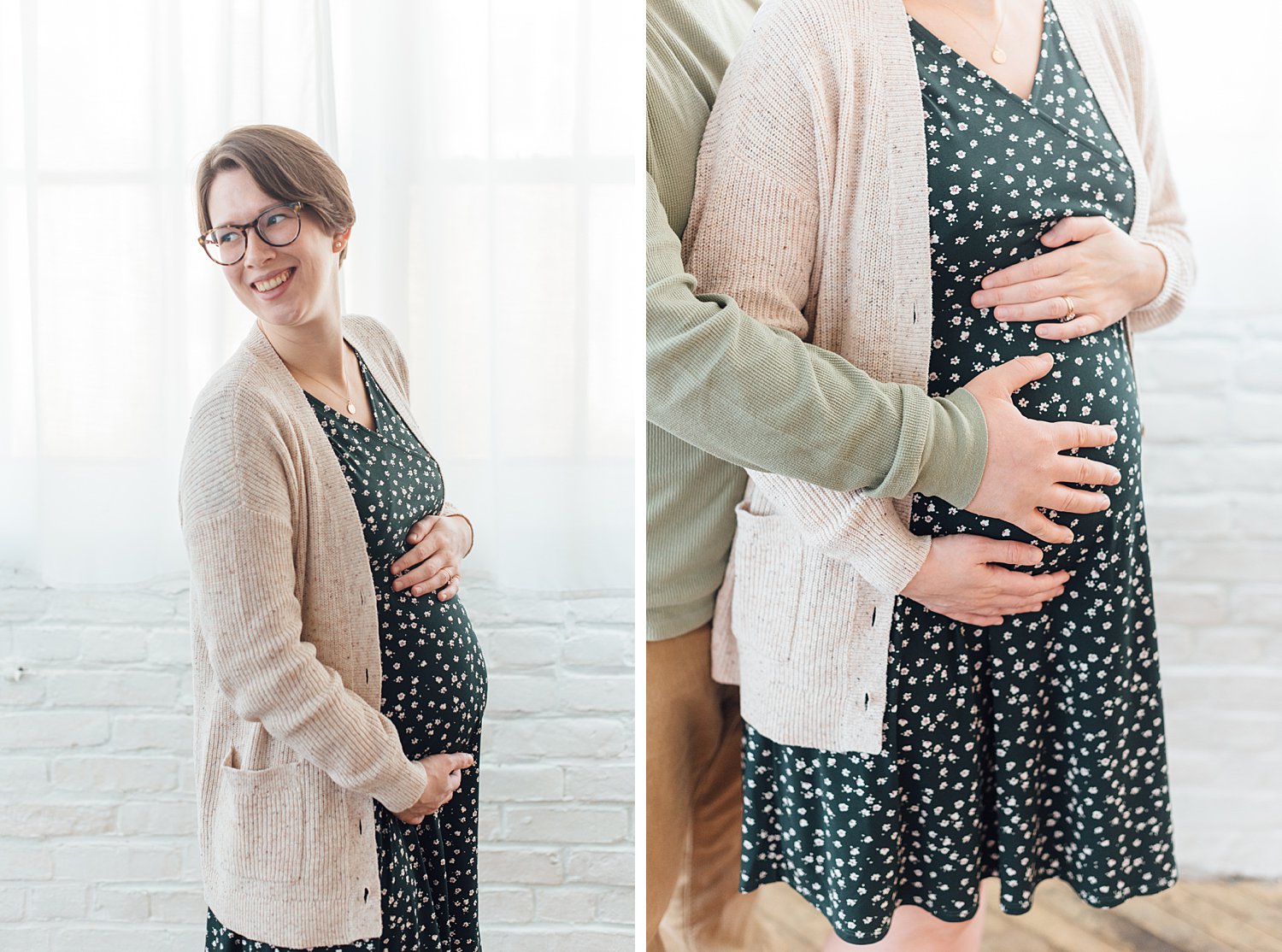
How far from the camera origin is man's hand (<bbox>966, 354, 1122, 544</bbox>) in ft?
1.96

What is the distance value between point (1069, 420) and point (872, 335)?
0.51 feet

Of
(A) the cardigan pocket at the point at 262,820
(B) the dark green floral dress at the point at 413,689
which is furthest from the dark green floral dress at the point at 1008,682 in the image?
(A) the cardigan pocket at the point at 262,820

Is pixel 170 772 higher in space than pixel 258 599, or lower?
lower

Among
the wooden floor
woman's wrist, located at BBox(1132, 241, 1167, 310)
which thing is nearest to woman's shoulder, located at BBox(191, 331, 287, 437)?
woman's wrist, located at BBox(1132, 241, 1167, 310)

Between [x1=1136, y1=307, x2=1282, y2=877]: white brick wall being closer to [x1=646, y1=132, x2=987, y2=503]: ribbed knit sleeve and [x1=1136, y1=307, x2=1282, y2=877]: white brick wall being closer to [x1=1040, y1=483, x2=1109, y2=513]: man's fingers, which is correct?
[x1=1040, y1=483, x2=1109, y2=513]: man's fingers

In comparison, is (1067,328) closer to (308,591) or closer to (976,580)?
(976,580)

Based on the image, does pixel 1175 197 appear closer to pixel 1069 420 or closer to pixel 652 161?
pixel 1069 420

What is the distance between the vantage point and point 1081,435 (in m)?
0.62

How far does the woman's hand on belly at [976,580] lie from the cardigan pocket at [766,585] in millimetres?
87

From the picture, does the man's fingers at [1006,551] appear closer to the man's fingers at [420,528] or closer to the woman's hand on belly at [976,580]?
the woman's hand on belly at [976,580]

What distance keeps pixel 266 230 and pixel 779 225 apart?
35cm

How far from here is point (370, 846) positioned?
0.62 m

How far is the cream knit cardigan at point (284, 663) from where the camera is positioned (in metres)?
0.57

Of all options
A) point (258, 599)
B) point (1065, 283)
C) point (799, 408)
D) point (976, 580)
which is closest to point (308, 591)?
point (258, 599)
